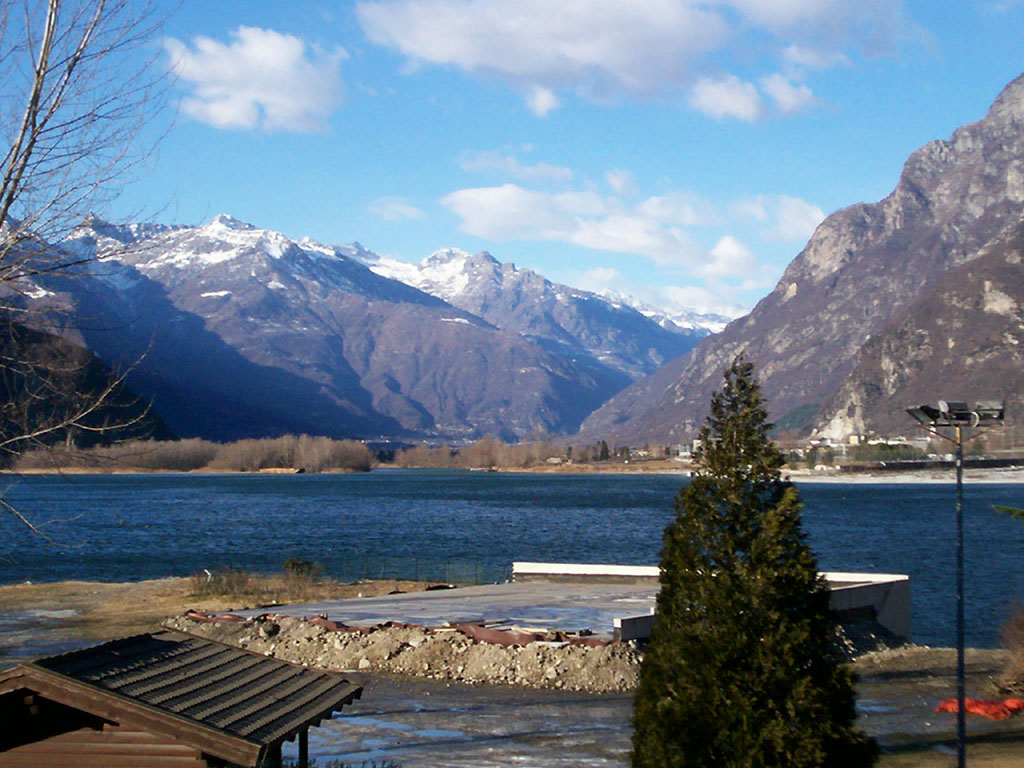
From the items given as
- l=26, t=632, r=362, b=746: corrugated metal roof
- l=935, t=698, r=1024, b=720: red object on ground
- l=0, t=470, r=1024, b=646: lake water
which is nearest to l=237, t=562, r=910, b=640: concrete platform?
l=0, t=470, r=1024, b=646: lake water

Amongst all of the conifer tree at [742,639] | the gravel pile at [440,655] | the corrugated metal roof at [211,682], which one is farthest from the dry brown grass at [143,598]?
the conifer tree at [742,639]

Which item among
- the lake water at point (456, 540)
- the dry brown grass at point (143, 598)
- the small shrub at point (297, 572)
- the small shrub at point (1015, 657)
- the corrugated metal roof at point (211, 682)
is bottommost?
the lake water at point (456, 540)

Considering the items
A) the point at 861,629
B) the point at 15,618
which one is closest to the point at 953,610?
the point at 861,629

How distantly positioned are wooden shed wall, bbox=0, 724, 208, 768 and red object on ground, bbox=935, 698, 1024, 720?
42.4ft

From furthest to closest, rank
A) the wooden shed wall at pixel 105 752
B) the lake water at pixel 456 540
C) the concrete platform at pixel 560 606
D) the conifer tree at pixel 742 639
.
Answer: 1. the lake water at pixel 456 540
2. the concrete platform at pixel 560 606
3. the conifer tree at pixel 742 639
4. the wooden shed wall at pixel 105 752

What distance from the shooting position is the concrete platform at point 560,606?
2167 centimetres

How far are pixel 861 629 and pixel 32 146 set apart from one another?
20730 millimetres

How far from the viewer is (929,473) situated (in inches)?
6831

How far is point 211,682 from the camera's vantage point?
722cm

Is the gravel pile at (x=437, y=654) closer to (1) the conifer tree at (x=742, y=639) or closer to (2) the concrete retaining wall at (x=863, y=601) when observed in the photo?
(2) the concrete retaining wall at (x=863, y=601)

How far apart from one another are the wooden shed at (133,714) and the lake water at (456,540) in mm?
8575

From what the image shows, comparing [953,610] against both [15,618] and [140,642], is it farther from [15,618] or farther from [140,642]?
[140,642]

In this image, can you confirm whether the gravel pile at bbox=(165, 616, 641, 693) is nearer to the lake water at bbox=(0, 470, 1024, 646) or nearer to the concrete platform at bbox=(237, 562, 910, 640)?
the concrete platform at bbox=(237, 562, 910, 640)

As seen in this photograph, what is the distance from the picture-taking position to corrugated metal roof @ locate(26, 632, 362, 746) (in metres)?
6.57
